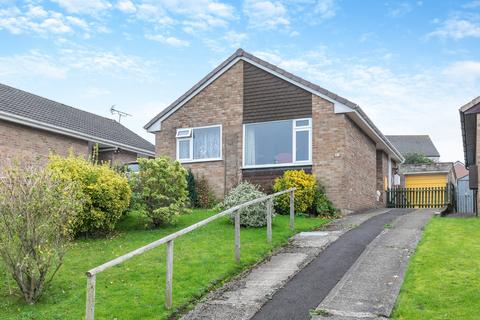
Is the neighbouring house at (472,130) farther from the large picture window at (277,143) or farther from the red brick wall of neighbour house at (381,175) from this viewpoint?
the large picture window at (277,143)

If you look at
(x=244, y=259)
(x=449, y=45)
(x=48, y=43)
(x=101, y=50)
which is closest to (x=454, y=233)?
(x=244, y=259)

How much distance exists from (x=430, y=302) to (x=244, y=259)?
11.9 feet

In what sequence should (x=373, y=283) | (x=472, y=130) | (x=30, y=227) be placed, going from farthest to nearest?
(x=472, y=130) → (x=373, y=283) → (x=30, y=227)

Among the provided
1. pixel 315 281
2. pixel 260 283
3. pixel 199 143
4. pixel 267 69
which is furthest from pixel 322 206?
pixel 260 283

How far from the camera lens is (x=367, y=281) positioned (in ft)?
25.6

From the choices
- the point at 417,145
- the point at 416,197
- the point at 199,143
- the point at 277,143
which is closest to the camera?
the point at 277,143

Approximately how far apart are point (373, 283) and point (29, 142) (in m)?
15.9

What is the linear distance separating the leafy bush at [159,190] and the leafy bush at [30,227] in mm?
5273

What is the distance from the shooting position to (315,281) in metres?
7.99

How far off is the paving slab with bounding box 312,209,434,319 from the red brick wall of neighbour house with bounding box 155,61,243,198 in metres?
8.04

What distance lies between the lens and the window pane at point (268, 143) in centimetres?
1772

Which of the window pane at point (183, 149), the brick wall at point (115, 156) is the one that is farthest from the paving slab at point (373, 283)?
the brick wall at point (115, 156)

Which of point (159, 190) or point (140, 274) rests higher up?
point (159, 190)

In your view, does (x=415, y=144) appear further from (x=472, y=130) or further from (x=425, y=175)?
(x=472, y=130)
